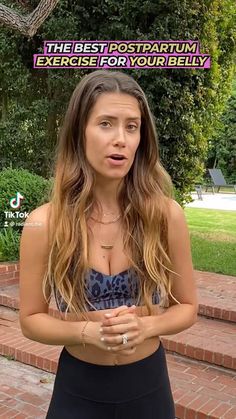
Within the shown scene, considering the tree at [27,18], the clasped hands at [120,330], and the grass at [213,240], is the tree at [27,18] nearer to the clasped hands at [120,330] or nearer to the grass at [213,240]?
the grass at [213,240]

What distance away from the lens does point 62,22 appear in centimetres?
783

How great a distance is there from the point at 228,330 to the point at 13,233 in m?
2.95

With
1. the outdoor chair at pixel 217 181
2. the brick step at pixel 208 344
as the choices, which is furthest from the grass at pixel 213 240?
the outdoor chair at pixel 217 181

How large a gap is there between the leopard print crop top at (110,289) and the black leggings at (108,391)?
185 millimetres

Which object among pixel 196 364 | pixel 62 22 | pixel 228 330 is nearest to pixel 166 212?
pixel 196 364

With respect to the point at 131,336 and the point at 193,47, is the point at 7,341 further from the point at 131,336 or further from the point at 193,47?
the point at 193,47

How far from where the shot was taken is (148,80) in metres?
7.60

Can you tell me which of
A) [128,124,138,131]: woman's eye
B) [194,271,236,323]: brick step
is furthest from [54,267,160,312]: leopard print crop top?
[194,271,236,323]: brick step

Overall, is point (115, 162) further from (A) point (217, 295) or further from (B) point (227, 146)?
(B) point (227, 146)

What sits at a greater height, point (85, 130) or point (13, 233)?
point (85, 130)

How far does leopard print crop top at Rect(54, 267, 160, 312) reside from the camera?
1326 millimetres

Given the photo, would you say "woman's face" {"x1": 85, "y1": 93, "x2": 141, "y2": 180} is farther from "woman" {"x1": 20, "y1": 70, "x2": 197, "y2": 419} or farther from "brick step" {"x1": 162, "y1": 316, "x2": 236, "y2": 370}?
"brick step" {"x1": 162, "y1": 316, "x2": 236, "y2": 370}

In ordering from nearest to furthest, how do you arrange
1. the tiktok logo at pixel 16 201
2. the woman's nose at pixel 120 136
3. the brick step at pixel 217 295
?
1. the woman's nose at pixel 120 136
2. the brick step at pixel 217 295
3. the tiktok logo at pixel 16 201

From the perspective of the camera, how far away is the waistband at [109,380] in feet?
4.35
